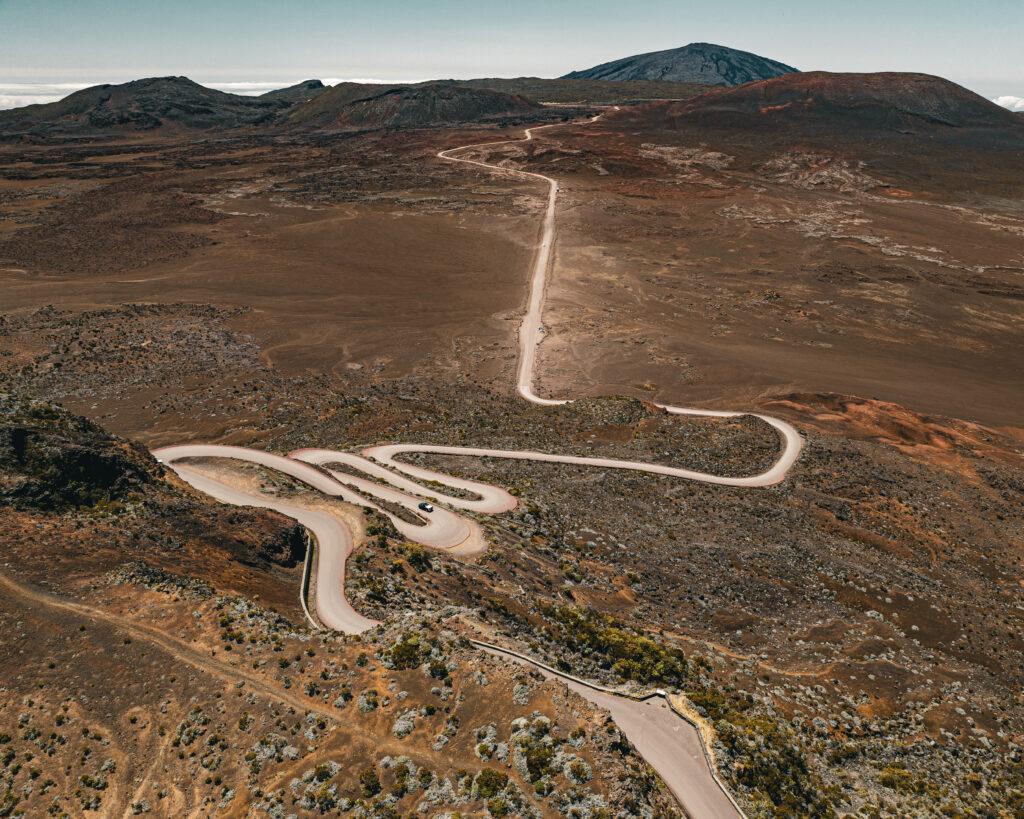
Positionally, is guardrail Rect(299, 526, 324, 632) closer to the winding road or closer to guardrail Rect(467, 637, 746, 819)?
the winding road

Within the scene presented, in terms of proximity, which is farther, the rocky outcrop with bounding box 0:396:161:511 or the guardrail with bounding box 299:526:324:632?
the rocky outcrop with bounding box 0:396:161:511

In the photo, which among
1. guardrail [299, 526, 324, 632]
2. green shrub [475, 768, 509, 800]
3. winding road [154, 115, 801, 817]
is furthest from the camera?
guardrail [299, 526, 324, 632]

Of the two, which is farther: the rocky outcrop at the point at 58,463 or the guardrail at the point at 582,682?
the rocky outcrop at the point at 58,463

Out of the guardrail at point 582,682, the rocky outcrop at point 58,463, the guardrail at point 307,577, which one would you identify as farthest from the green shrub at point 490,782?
the rocky outcrop at point 58,463

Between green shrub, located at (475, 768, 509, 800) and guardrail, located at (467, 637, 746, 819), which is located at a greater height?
green shrub, located at (475, 768, 509, 800)

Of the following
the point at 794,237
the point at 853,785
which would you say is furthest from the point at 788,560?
the point at 794,237

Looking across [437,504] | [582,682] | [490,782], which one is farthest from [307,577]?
[490,782]

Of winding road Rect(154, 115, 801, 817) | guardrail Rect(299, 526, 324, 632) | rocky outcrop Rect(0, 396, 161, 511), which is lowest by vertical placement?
winding road Rect(154, 115, 801, 817)

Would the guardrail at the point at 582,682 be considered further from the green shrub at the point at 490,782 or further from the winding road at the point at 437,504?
the green shrub at the point at 490,782

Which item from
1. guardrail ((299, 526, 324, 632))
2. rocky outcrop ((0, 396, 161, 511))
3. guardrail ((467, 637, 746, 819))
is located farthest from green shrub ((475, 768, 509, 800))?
rocky outcrop ((0, 396, 161, 511))
